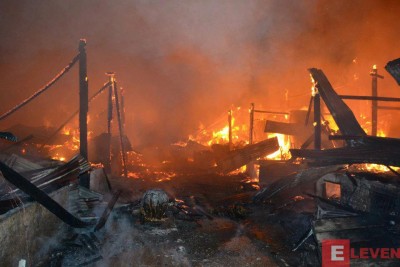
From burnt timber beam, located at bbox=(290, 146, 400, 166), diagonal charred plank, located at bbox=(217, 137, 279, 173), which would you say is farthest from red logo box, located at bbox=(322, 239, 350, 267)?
diagonal charred plank, located at bbox=(217, 137, 279, 173)

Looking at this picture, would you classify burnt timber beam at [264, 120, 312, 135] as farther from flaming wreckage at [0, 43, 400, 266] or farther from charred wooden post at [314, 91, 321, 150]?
charred wooden post at [314, 91, 321, 150]

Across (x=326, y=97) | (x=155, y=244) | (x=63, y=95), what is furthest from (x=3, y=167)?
(x=63, y=95)

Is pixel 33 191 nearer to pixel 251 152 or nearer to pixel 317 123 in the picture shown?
pixel 317 123

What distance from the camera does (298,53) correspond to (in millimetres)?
30266

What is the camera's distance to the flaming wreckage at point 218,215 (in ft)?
15.5

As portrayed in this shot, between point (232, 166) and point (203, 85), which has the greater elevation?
point (203, 85)

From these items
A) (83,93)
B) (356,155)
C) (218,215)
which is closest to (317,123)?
(356,155)

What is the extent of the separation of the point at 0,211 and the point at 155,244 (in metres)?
2.98

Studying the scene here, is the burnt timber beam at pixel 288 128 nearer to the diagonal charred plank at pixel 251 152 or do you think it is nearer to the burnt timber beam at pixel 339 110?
the diagonal charred plank at pixel 251 152

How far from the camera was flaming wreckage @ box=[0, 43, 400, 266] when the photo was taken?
472 cm

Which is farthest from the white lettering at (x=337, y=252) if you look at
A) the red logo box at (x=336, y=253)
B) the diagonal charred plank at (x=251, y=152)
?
the diagonal charred plank at (x=251, y=152)

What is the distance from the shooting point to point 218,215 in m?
8.05

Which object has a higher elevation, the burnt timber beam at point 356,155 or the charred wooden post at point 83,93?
the charred wooden post at point 83,93

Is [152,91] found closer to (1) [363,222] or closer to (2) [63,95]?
(2) [63,95]
